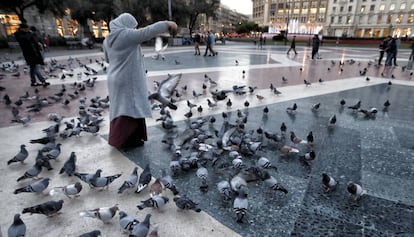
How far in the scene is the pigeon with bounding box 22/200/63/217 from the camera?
2.38 meters

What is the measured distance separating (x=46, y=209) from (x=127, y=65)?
83.0 inches

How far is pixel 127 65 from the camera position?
11.7ft

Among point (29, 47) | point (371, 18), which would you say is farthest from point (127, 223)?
point (371, 18)

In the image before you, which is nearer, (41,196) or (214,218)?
(214,218)

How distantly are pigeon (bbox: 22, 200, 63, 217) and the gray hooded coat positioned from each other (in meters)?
1.61

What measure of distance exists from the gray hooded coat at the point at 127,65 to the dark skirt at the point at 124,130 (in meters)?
0.15

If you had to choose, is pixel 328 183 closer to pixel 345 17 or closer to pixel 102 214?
pixel 102 214

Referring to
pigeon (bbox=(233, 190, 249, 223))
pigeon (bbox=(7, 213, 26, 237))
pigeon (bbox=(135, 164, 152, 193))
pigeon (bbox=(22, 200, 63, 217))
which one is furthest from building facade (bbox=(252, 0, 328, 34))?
→ pigeon (bbox=(7, 213, 26, 237))

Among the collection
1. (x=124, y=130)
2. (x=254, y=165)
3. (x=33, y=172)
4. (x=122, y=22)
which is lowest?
(x=254, y=165)

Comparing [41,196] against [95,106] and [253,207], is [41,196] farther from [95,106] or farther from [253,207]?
[95,106]

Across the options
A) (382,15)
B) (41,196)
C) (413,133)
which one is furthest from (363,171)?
(382,15)

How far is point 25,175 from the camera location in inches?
121

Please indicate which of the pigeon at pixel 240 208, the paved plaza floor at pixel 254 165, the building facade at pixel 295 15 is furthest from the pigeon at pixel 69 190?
the building facade at pixel 295 15

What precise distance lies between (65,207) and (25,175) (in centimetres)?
89
